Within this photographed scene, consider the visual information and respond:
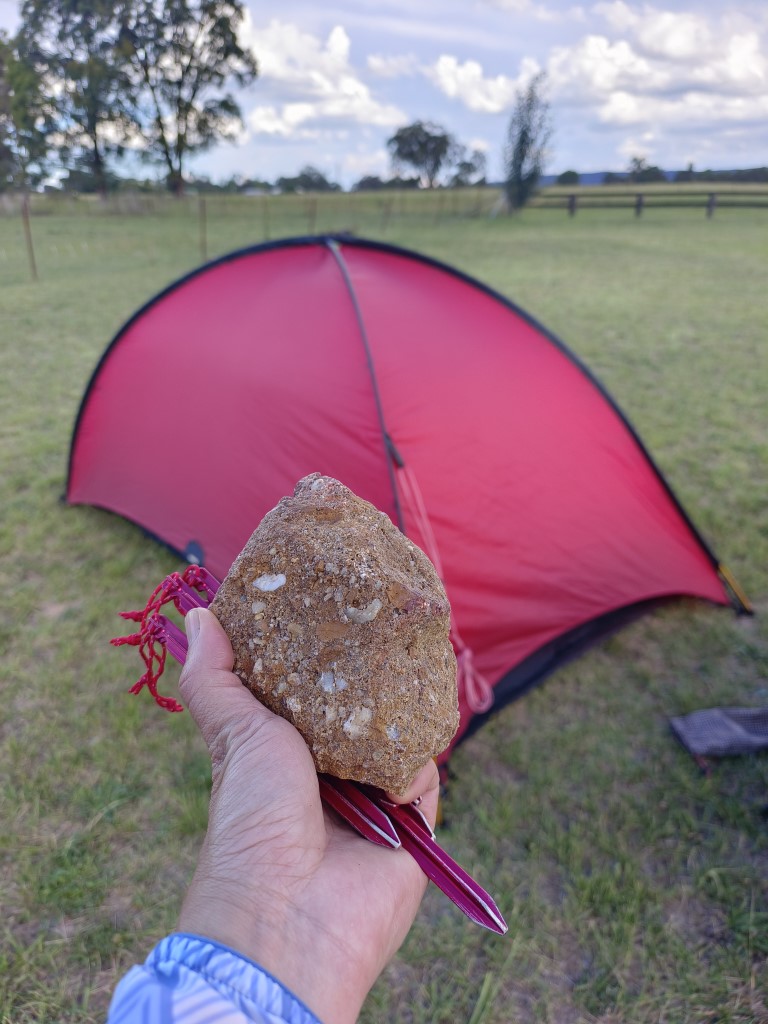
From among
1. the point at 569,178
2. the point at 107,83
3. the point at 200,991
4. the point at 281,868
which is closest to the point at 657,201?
the point at 569,178

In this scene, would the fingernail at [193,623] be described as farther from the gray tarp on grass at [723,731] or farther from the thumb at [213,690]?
the gray tarp on grass at [723,731]

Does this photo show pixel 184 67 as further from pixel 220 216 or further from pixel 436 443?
pixel 436 443

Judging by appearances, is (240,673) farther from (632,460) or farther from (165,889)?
(632,460)

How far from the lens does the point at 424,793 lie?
1.35m

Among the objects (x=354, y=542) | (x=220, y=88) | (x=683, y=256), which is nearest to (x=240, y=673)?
(x=354, y=542)

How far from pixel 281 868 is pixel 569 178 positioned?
141 feet

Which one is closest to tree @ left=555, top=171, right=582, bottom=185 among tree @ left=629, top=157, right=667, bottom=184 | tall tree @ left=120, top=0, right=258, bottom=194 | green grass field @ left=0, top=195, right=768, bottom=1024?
tree @ left=629, top=157, right=667, bottom=184

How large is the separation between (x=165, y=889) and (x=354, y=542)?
1.58m

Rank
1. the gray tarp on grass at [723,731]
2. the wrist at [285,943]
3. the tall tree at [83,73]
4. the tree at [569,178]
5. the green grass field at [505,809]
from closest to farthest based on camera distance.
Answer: the wrist at [285,943] < the green grass field at [505,809] < the gray tarp on grass at [723,731] < the tall tree at [83,73] < the tree at [569,178]

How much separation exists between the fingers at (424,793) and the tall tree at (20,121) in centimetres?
2947

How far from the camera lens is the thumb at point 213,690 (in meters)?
1.12

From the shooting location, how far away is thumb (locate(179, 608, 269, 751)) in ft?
3.68

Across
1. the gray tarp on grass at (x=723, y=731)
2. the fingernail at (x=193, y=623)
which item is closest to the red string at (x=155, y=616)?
the fingernail at (x=193, y=623)

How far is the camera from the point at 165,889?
208 centimetres
